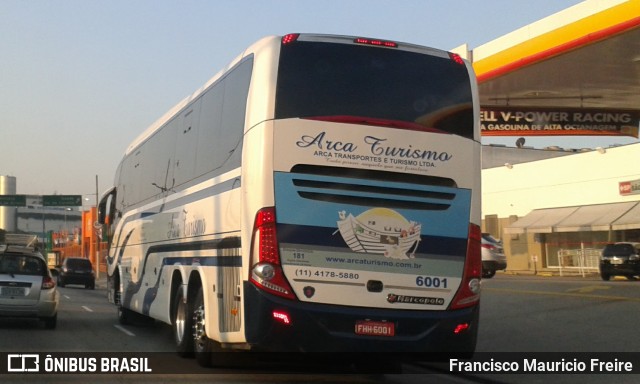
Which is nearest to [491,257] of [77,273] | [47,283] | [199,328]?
[47,283]

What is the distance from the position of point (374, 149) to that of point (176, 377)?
3967 mm

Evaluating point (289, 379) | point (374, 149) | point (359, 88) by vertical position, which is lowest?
point (289, 379)

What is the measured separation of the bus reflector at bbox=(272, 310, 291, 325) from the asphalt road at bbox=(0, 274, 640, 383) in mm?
1977

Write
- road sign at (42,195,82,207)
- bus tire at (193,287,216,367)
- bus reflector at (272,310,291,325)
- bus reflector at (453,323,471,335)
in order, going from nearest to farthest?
1. bus reflector at (272,310,291,325)
2. bus reflector at (453,323,471,335)
3. bus tire at (193,287,216,367)
4. road sign at (42,195,82,207)

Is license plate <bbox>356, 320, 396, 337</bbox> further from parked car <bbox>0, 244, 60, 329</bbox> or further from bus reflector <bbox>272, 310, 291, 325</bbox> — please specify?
parked car <bbox>0, 244, 60, 329</bbox>

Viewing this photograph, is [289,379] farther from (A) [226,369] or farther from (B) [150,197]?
(B) [150,197]

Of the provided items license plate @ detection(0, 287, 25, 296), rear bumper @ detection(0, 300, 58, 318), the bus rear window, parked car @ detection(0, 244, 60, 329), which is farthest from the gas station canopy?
license plate @ detection(0, 287, 25, 296)

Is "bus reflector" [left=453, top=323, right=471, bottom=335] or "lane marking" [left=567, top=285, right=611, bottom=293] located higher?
"bus reflector" [left=453, top=323, right=471, bottom=335]

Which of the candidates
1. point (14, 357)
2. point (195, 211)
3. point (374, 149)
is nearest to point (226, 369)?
point (195, 211)

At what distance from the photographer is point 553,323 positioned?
15.5m

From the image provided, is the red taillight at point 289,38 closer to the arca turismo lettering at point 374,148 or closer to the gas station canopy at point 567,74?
the arca turismo lettering at point 374,148

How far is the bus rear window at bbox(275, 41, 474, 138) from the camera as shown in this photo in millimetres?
9852

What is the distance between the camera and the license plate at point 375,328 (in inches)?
377

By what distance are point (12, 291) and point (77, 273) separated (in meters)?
31.6
